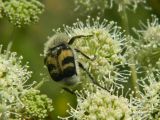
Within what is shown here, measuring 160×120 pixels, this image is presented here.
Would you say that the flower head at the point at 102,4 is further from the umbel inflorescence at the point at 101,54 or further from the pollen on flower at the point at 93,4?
the umbel inflorescence at the point at 101,54

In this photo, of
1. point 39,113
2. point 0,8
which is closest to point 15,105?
point 39,113

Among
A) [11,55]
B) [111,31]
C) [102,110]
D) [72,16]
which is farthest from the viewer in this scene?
[72,16]

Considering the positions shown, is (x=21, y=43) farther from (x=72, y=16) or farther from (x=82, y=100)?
(x=82, y=100)

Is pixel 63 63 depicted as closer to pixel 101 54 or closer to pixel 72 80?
pixel 72 80

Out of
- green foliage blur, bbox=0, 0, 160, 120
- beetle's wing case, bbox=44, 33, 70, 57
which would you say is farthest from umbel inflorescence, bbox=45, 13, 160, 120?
green foliage blur, bbox=0, 0, 160, 120

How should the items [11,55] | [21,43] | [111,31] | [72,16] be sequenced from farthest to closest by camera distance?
[72,16], [21,43], [111,31], [11,55]
